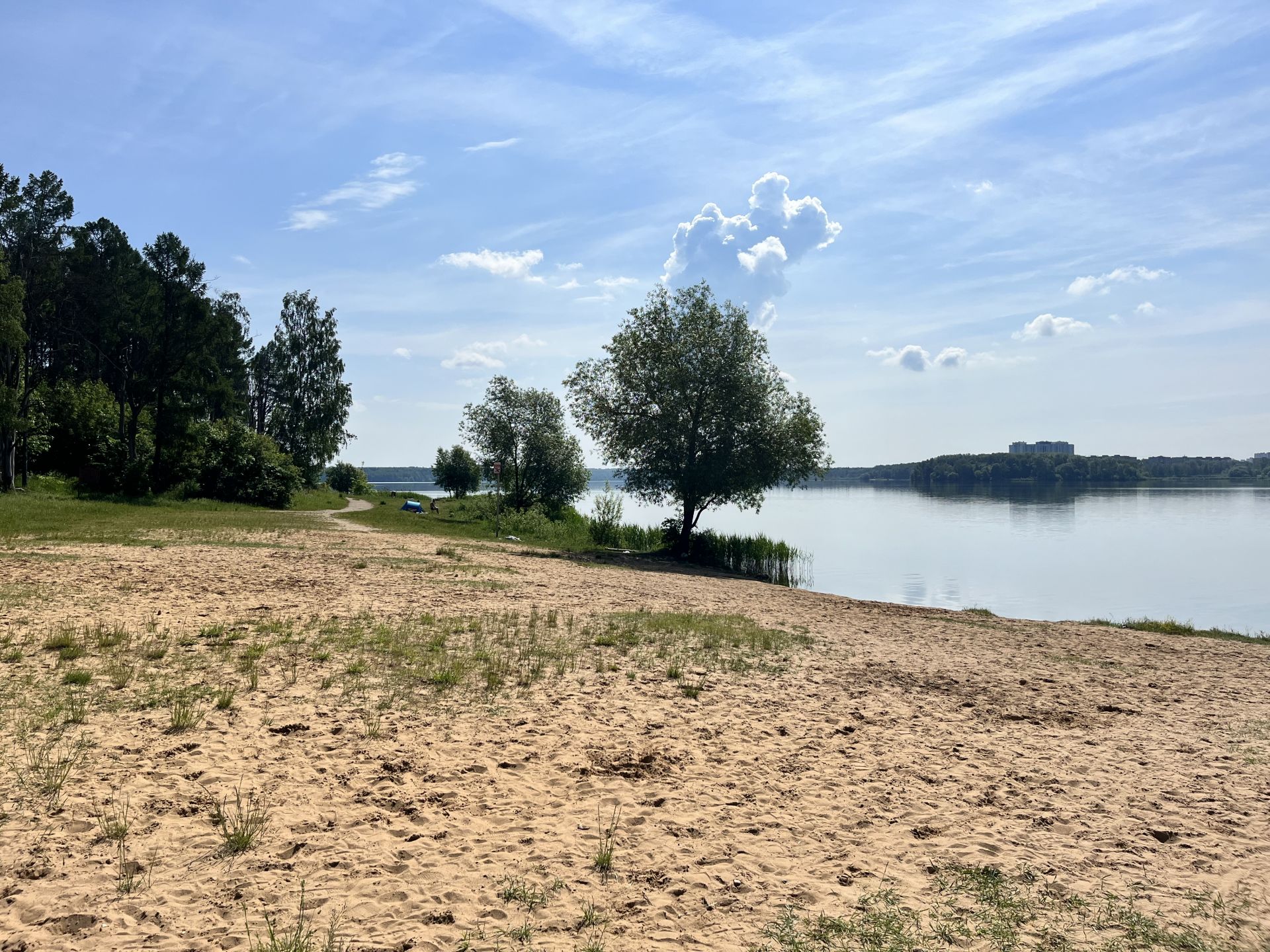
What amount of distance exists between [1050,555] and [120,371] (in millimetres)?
56534

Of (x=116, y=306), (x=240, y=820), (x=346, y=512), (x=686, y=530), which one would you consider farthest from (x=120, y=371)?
(x=240, y=820)

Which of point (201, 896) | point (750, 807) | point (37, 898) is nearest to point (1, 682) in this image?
point (37, 898)

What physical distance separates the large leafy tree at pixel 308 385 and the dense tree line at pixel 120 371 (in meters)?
11.1

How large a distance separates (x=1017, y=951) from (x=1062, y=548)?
1733 inches

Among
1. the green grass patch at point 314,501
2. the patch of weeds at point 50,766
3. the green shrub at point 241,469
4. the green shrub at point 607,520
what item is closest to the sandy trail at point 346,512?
the green grass patch at point 314,501

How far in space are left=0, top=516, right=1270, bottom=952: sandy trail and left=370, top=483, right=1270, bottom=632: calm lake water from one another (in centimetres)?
1655

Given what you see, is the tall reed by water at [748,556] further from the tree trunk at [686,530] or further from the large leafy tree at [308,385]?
the large leafy tree at [308,385]

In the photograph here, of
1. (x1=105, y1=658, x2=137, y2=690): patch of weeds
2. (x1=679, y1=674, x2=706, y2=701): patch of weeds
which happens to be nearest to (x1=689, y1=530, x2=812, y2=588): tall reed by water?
(x1=679, y1=674, x2=706, y2=701): patch of weeds

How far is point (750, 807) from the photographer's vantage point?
252 inches

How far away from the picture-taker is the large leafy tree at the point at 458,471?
80.9 m

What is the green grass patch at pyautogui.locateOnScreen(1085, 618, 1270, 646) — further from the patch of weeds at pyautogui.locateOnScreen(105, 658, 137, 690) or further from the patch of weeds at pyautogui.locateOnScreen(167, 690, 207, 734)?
the patch of weeds at pyautogui.locateOnScreen(105, 658, 137, 690)

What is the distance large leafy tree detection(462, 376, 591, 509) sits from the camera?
53.4 meters

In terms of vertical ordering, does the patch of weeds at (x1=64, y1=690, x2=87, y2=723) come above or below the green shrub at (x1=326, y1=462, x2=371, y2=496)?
below

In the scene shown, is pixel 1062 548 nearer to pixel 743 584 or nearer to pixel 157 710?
pixel 743 584
